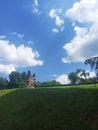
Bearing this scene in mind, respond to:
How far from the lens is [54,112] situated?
3359 centimetres

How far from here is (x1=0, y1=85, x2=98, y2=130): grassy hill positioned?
2928 cm

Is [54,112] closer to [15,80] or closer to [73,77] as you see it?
[15,80]

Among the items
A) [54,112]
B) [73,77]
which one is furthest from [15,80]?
[54,112]

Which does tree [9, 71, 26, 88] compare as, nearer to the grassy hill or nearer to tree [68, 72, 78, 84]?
tree [68, 72, 78, 84]

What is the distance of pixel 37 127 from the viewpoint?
3122 centimetres

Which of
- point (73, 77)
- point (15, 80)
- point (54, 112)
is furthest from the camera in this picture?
point (73, 77)

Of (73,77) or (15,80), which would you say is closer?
(15,80)

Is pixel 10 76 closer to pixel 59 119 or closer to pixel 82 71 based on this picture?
pixel 82 71

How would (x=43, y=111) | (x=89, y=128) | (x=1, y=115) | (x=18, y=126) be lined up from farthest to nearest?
(x=1, y=115) < (x=43, y=111) < (x=18, y=126) < (x=89, y=128)

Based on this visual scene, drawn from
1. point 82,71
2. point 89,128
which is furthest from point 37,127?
point 82,71

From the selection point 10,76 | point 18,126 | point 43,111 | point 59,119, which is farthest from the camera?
point 10,76

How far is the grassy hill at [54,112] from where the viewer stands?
96.1 feet

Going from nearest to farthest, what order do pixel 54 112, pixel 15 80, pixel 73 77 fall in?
pixel 54 112, pixel 15 80, pixel 73 77

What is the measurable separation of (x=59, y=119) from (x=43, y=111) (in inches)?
178
